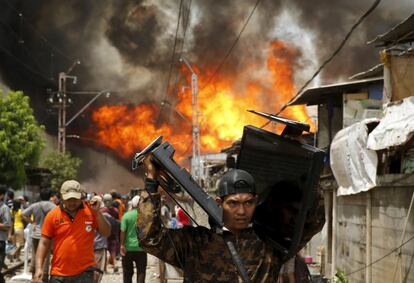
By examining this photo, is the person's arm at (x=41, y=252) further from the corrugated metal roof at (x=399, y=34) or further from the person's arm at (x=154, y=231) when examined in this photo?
the corrugated metal roof at (x=399, y=34)

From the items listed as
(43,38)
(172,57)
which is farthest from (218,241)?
(43,38)

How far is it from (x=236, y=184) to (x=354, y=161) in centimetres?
799

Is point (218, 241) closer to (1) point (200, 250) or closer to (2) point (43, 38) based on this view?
(1) point (200, 250)

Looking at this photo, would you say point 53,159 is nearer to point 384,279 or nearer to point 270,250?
point 384,279

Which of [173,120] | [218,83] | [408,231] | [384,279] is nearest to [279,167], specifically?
[408,231]

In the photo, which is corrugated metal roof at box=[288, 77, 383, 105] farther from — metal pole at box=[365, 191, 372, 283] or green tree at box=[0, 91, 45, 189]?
green tree at box=[0, 91, 45, 189]

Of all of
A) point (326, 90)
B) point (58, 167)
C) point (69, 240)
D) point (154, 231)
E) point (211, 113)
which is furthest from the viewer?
point (211, 113)

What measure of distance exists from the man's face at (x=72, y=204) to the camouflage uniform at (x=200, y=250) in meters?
2.95

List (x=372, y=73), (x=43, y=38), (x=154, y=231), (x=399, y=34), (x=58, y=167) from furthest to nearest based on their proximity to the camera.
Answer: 1. (x=43, y=38)
2. (x=58, y=167)
3. (x=372, y=73)
4. (x=399, y=34)
5. (x=154, y=231)

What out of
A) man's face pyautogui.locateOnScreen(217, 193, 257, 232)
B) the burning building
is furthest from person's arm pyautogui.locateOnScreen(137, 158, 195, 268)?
the burning building

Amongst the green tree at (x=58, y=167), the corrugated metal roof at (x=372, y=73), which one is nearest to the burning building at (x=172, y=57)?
the green tree at (x=58, y=167)

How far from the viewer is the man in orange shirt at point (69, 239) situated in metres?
5.79

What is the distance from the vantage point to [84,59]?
51.3 metres

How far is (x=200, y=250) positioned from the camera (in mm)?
3035
